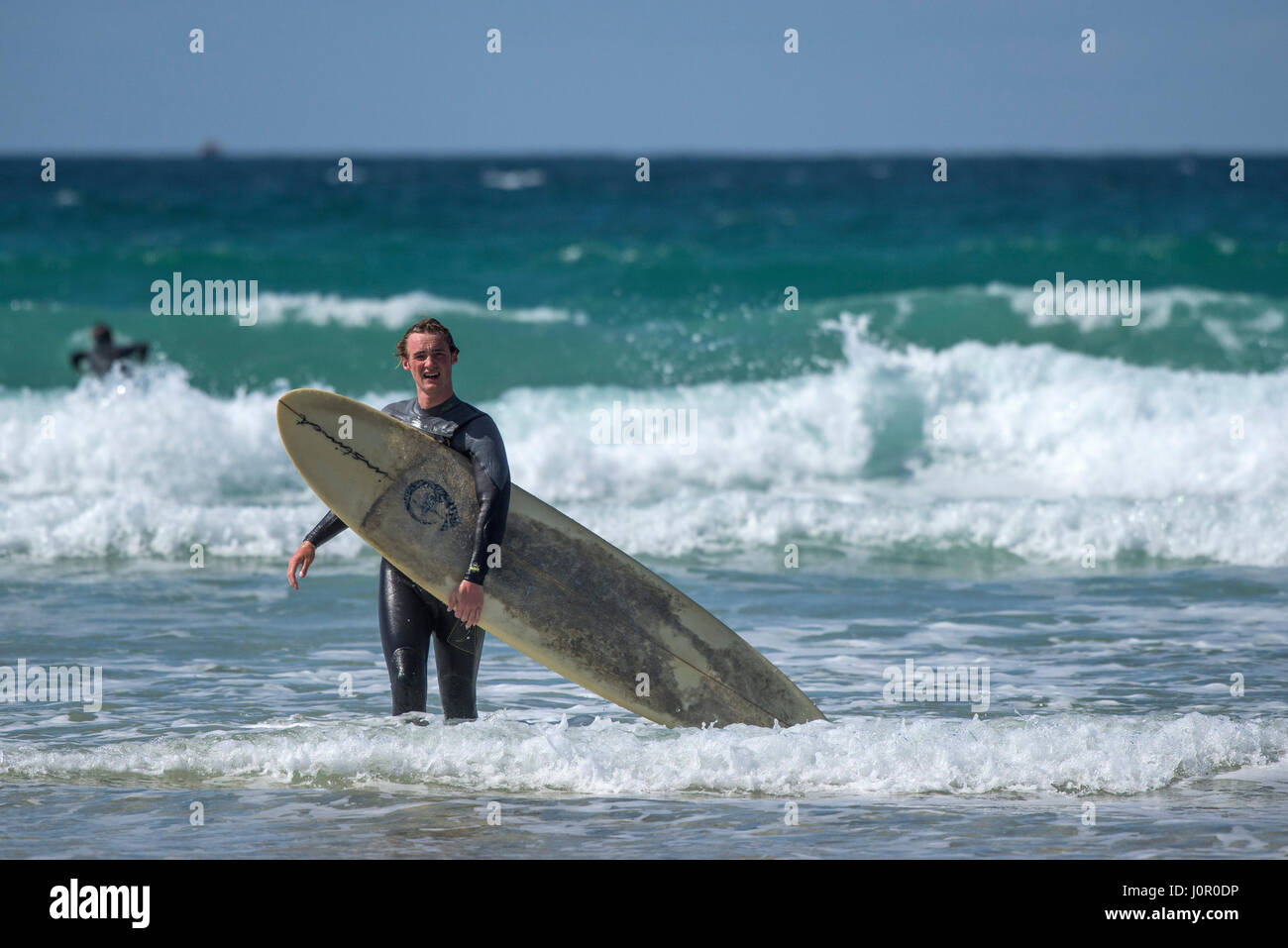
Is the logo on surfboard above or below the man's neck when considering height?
below

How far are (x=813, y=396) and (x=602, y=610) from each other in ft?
26.4

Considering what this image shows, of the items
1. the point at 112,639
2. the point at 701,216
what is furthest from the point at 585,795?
the point at 701,216

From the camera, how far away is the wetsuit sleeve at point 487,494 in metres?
4.58

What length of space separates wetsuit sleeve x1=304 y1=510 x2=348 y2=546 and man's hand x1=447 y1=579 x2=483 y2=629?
52 centimetres

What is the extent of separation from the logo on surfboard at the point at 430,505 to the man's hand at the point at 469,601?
1.39 feet

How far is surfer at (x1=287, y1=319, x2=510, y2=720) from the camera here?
4.60 metres

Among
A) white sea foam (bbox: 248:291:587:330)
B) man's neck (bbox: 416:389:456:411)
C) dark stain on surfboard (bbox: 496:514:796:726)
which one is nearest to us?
man's neck (bbox: 416:389:456:411)

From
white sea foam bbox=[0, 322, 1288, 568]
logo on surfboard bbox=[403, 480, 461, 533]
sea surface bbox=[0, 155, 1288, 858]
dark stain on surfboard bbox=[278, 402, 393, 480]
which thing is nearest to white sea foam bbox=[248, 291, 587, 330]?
sea surface bbox=[0, 155, 1288, 858]

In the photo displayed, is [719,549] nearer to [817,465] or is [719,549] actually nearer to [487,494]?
[817,465]

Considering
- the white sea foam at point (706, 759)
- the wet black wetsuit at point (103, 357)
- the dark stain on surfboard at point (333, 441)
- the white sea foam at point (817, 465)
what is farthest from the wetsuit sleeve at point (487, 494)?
the wet black wetsuit at point (103, 357)

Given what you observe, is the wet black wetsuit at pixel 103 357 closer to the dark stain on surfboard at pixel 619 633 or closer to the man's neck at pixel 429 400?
the dark stain on surfboard at pixel 619 633

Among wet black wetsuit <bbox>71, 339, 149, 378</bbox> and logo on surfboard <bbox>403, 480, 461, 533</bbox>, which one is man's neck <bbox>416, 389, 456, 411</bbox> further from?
wet black wetsuit <bbox>71, 339, 149, 378</bbox>

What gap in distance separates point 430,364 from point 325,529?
27.6 inches

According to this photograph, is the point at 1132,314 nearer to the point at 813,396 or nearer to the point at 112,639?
the point at 813,396
